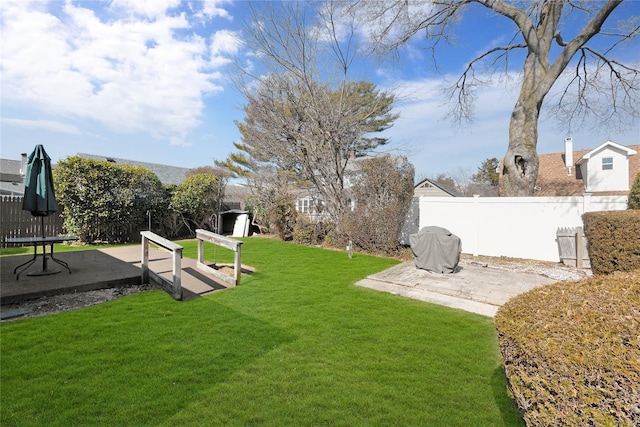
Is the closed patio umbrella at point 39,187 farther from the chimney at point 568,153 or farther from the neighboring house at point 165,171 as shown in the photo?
the chimney at point 568,153

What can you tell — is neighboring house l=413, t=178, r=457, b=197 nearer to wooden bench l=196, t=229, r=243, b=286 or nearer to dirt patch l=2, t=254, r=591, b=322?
dirt patch l=2, t=254, r=591, b=322

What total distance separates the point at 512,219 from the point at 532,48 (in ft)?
20.7

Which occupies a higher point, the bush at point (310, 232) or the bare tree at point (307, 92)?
the bare tree at point (307, 92)

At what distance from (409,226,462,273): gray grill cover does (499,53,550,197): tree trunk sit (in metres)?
5.54

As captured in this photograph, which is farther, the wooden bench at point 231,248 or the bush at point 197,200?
the bush at point 197,200

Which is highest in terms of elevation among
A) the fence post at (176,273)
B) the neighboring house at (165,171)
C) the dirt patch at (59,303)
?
the neighboring house at (165,171)

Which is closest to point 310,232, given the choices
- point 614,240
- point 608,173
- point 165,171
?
point 614,240

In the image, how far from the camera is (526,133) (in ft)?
33.5

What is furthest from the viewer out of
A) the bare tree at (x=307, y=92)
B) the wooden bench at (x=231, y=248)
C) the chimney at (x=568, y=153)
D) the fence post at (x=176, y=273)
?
the chimney at (x=568, y=153)

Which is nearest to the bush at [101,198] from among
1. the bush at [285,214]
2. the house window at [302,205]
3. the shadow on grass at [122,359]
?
the bush at [285,214]

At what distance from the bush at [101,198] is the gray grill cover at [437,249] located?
1019 cm

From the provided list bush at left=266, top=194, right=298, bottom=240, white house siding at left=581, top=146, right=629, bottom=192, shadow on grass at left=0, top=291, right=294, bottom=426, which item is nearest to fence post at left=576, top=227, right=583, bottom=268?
shadow on grass at left=0, top=291, right=294, bottom=426

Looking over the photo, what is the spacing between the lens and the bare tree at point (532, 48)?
9.84 metres

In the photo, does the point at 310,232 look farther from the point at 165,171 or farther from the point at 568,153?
the point at 568,153
